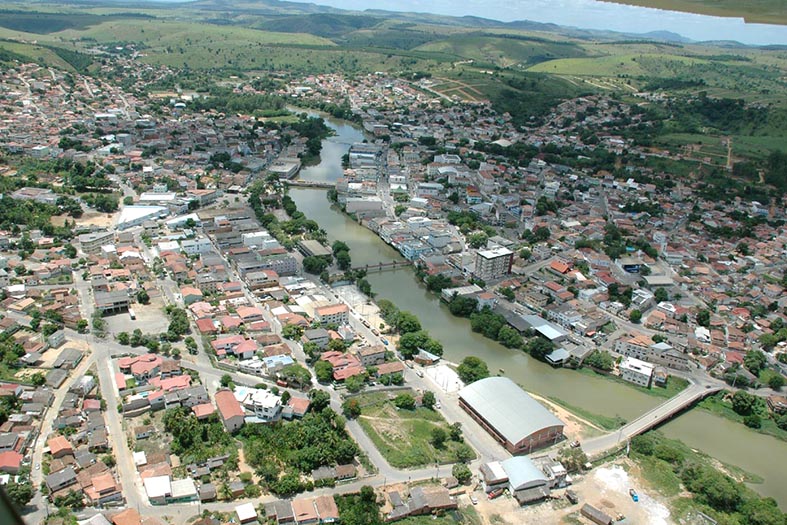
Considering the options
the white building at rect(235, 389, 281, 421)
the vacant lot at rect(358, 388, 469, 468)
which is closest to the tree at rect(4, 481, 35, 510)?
the white building at rect(235, 389, 281, 421)

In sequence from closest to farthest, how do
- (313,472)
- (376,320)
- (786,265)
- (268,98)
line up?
(313,472), (376,320), (786,265), (268,98)

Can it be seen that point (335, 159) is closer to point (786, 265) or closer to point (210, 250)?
point (210, 250)

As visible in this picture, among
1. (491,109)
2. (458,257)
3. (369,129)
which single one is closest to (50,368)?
(458,257)

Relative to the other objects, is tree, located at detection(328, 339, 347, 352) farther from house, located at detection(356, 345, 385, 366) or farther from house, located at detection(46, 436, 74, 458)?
house, located at detection(46, 436, 74, 458)

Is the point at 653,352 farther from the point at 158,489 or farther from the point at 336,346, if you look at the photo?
the point at 158,489

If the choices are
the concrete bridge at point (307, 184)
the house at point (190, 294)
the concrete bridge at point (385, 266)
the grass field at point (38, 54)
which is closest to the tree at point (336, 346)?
the house at point (190, 294)

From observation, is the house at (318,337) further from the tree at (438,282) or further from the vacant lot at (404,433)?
the tree at (438,282)
